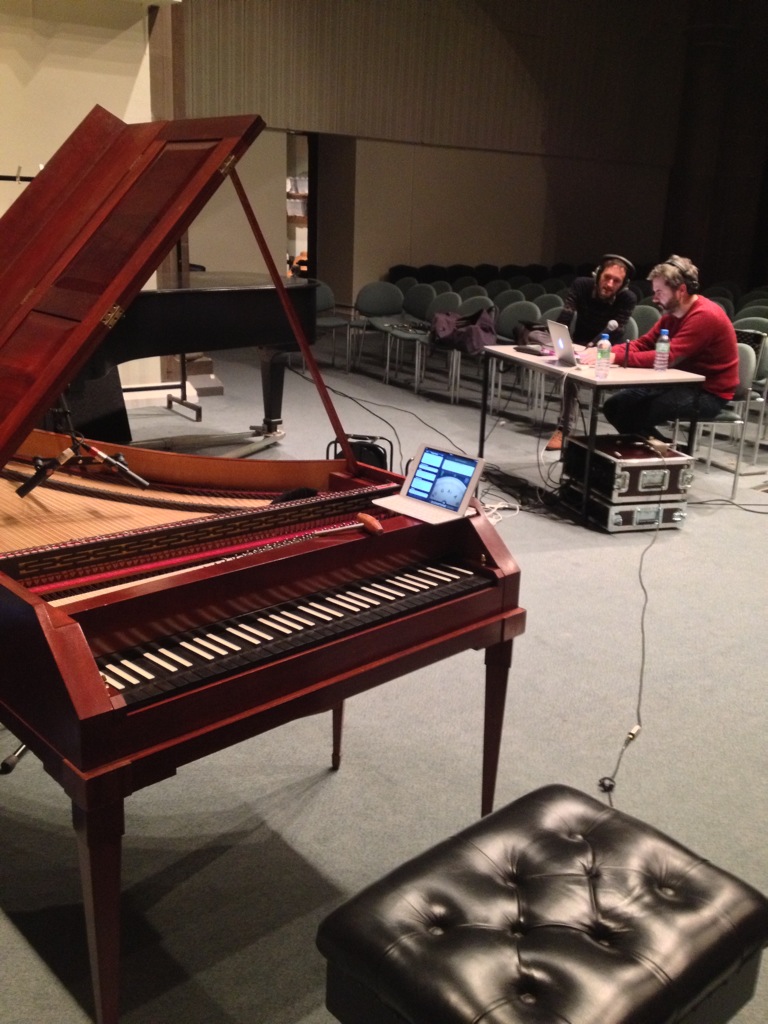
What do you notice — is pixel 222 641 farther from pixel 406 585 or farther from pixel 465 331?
pixel 465 331

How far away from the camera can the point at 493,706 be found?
2135 mm

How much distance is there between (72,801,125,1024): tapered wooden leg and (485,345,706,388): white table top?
3501mm

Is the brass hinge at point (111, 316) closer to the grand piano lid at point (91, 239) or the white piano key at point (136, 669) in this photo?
the grand piano lid at point (91, 239)

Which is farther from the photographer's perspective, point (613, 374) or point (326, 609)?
point (613, 374)

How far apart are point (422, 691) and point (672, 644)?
1.02 meters

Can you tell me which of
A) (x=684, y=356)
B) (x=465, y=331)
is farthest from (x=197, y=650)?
(x=465, y=331)

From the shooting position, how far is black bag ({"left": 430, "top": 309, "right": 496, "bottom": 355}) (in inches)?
274

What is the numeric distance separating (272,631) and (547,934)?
0.66 m

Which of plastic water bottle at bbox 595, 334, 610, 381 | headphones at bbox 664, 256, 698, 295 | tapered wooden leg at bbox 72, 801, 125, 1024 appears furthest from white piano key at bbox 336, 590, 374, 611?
headphones at bbox 664, 256, 698, 295

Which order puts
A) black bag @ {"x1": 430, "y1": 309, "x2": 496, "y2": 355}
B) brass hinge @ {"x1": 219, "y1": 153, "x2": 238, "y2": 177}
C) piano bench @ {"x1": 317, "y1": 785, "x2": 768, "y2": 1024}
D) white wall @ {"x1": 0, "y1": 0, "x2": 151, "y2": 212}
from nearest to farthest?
piano bench @ {"x1": 317, "y1": 785, "x2": 768, "y2": 1024}
brass hinge @ {"x1": 219, "y1": 153, "x2": 238, "y2": 177}
white wall @ {"x1": 0, "y1": 0, "x2": 151, "y2": 212}
black bag @ {"x1": 430, "y1": 309, "x2": 496, "y2": 355}

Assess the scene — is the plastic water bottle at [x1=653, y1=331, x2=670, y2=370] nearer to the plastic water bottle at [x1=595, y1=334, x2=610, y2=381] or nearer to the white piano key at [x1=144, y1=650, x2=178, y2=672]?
the plastic water bottle at [x1=595, y1=334, x2=610, y2=381]

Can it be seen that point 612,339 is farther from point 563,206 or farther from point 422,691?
point 563,206

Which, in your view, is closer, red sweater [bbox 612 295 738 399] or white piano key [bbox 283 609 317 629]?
white piano key [bbox 283 609 317 629]

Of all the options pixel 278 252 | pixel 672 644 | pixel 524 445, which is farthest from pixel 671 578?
pixel 278 252
